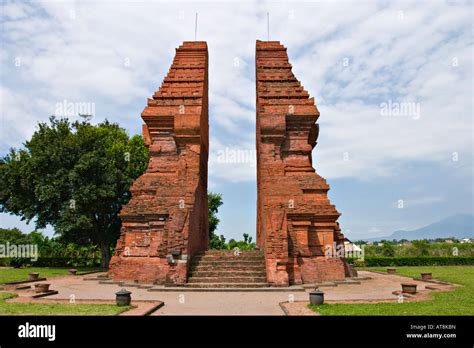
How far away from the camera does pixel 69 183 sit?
72.5 ft

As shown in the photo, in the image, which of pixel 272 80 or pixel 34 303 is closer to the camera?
pixel 34 303

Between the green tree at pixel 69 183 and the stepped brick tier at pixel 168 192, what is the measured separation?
6221mm

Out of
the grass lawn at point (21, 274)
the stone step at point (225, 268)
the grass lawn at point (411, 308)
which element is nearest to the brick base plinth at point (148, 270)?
the stone step at point (225, 268)

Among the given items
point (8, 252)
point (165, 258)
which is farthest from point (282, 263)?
point (8, 252)

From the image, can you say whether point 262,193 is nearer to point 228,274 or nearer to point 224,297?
point 228,274

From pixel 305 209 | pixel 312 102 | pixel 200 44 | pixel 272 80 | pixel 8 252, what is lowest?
pixel 8 252

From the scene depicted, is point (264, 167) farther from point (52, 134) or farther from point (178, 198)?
point (52, 134)

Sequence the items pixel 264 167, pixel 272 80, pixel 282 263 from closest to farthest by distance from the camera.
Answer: pixel 282 263
pixel 264 167
pixel 272 80

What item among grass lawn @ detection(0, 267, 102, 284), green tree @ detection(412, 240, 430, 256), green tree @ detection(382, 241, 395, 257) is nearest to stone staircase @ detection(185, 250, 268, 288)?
grass lawn @ detection(0, 267, 102, 284)

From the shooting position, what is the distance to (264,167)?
52.6 ft

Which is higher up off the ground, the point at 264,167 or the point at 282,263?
the point at 264,167

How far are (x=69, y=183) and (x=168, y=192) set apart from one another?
9.84 meters

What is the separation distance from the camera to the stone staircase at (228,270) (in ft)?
40.4
